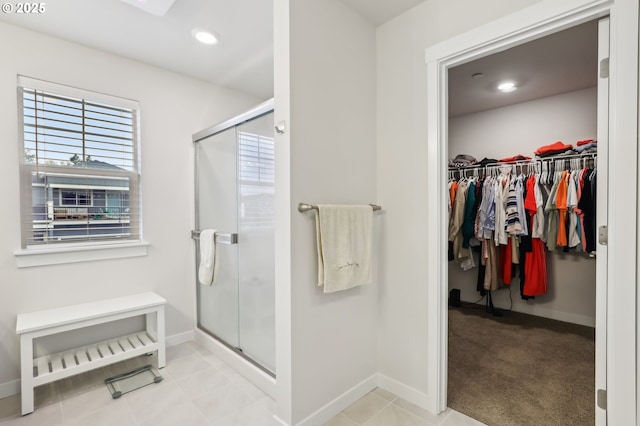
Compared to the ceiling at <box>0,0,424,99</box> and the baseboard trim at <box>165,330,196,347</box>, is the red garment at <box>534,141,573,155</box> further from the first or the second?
the baseboard trim at <box>165,330,196,347</box>

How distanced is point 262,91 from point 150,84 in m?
1.02

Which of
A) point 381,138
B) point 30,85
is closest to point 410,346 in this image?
point 381,138

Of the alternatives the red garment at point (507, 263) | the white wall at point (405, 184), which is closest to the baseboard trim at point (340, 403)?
the white wall at point (405, 184)

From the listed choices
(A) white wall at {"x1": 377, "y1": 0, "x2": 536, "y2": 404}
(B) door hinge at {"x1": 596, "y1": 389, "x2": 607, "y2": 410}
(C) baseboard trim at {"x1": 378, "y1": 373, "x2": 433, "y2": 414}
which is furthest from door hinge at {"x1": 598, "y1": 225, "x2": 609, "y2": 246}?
(C) baseboard trim at {"x1": 378, "y1": 373, "x2": 433, "y2": 414}

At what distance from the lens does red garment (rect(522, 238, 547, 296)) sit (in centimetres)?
319

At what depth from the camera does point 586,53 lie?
2.43 m

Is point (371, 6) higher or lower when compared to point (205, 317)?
higher

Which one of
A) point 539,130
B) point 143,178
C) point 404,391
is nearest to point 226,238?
point 143,178

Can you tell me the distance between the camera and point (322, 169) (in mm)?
1744

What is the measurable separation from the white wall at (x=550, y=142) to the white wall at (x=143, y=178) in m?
2.89

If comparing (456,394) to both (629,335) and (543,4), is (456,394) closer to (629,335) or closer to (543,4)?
(629,335)

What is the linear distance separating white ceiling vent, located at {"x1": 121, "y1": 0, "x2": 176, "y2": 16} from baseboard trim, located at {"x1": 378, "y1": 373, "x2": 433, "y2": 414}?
104 inches

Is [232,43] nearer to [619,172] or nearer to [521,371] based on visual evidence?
[619,172]

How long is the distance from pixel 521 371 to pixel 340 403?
1444mm
